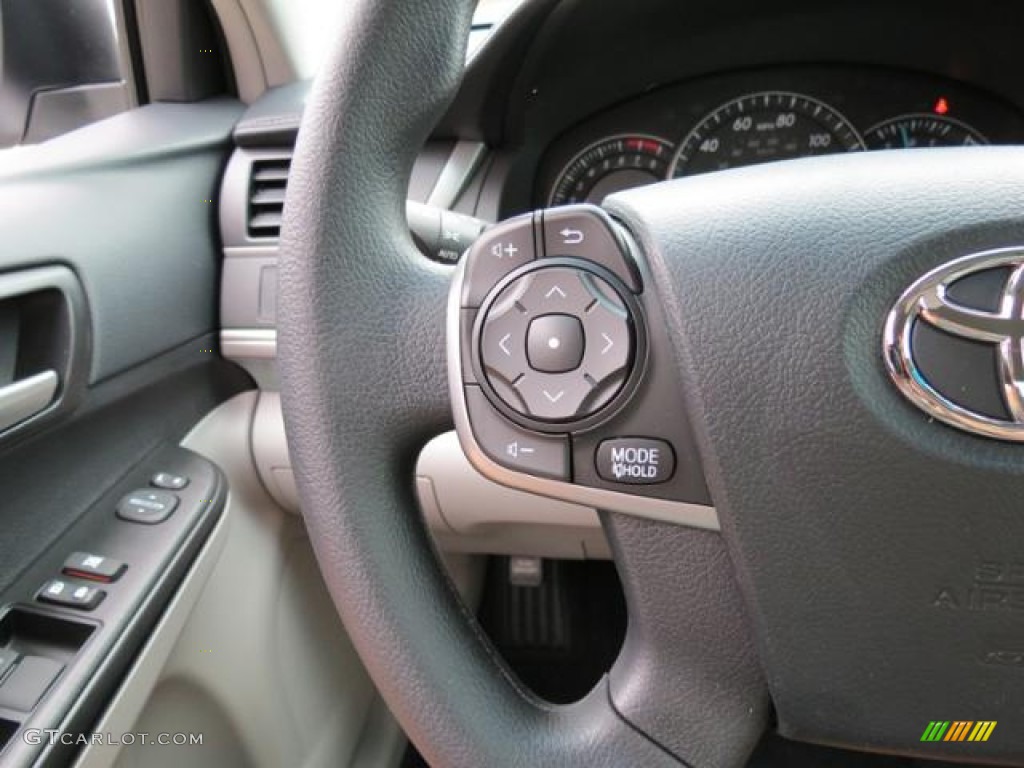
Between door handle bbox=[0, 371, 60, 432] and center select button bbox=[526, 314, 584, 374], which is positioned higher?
center select button bbox=[526, 314, 584, 374]

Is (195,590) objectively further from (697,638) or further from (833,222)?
(833,222)

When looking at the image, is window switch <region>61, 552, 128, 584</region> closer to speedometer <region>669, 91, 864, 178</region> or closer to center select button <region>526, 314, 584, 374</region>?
center select button <region>526, 314, 584, 374</region>

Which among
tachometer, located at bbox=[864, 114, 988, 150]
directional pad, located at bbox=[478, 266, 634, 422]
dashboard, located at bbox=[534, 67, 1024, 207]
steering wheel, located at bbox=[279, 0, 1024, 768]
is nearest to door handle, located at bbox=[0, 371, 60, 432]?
steering wheel, located at bbox=[279, 0, 1024, 768]

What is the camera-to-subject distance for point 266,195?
106 cm

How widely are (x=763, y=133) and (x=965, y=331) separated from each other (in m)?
0.79

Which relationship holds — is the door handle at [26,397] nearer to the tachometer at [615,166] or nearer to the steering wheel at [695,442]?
the steering wheel at [695,442]

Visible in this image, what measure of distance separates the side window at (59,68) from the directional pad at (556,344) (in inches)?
32.6

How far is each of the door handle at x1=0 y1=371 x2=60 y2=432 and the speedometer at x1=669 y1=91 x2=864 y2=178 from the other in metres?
0.81

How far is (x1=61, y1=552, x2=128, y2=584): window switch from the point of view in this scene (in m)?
0.80

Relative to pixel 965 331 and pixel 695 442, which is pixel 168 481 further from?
pixel 965 331

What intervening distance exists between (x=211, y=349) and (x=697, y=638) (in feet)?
2.36

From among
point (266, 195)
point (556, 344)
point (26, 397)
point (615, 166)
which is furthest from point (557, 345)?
point (615, 166)

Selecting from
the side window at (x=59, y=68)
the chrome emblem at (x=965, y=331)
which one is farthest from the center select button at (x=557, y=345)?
the side window at (x=59, y=68)

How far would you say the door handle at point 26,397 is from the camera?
0.71 metres
